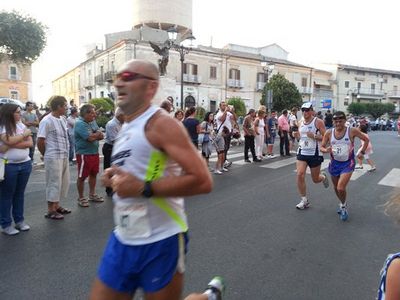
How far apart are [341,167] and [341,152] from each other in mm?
254

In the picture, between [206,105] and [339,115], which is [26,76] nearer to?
[206,105]

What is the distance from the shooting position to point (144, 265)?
1.94 metres

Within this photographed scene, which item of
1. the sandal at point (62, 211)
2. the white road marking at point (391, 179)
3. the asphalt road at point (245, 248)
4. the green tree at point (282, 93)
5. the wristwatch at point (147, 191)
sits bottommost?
the white road marking at point (391, 179)

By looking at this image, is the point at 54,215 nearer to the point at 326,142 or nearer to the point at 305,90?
the point at 326,142

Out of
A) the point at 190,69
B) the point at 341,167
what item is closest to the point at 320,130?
the point at 341,167

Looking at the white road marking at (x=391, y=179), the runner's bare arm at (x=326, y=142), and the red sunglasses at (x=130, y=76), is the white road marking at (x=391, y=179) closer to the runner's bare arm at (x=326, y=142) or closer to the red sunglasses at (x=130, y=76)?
the runner's bare arm at (x=326, y=142)

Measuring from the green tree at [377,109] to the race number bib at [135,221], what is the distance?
2775 inches

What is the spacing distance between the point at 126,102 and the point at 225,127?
29.5 ft

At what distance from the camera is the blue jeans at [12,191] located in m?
4.91

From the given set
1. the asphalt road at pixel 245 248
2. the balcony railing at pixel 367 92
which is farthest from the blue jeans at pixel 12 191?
the balcony railing at pixel 367 92

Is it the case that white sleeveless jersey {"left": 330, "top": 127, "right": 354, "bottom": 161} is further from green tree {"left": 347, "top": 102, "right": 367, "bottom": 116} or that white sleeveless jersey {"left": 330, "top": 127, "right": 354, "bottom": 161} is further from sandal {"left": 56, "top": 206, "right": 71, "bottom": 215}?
green tree {"left": 347, "top": 102, "right": 367, "bottom": 116}

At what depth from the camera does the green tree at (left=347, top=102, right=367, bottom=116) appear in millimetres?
64188

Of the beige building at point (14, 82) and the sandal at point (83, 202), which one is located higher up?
the beige building at point (14, 82)

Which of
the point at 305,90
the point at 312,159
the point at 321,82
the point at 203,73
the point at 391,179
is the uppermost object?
the point at 321,82
